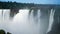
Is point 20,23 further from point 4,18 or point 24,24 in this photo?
point 4,18

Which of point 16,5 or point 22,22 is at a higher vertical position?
point 16,5

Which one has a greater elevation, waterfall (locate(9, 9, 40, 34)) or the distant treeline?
the distant treeline

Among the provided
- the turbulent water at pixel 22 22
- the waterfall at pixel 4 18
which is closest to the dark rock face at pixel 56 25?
the turbulent water at pixel 22 22

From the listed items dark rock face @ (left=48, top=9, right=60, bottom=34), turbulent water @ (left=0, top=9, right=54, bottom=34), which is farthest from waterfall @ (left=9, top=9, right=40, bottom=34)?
dark rock face @ (left=48, top=9, right=60, bottom=34)

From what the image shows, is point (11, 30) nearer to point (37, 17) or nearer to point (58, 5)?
point (37, 17)

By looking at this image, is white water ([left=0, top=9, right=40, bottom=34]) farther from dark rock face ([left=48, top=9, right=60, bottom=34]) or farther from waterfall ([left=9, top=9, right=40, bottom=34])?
dark rock face ([left=48, top=9, right=60, bottom=34])

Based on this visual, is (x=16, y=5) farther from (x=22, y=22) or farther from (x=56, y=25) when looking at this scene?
(x=56, y=25)

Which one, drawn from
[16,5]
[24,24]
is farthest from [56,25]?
[16,5]

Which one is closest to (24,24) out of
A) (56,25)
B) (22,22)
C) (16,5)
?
(22,22)
